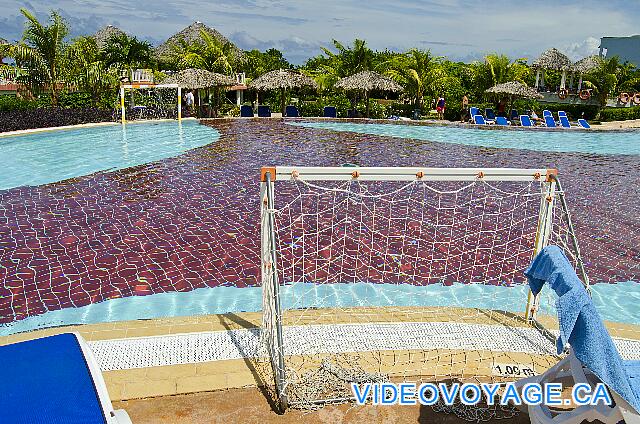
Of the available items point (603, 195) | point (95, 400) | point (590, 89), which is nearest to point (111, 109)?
point (603, 195)

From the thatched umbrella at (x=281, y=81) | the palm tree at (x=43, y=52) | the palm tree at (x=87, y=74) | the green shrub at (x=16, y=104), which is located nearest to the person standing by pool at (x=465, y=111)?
the thatched umbrella at (x=281, y=81)

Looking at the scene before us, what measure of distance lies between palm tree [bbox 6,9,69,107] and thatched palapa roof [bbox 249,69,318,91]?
9141mm

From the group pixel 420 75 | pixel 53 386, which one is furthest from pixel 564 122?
pixel 53 386

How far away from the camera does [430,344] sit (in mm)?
5043

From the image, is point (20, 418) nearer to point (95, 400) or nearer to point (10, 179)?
point (95, 400)

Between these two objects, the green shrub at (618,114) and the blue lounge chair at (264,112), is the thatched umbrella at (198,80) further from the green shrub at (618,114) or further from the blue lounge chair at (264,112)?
the green shrub at (618,114)

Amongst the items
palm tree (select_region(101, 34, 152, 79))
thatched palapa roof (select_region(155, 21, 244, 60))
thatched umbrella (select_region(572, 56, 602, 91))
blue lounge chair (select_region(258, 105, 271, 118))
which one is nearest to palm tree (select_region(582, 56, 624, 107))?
A: thatched umbrella (select_region(572, 56, 602, 91))

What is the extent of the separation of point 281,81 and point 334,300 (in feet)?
72.1

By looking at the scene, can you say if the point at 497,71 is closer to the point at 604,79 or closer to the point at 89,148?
the point at 604,79

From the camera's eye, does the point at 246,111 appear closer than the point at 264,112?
Yes

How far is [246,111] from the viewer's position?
27766 mm

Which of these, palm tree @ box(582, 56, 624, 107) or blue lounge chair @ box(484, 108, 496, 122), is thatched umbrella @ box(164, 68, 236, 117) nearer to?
blue lounge chair @ box(484, 108, 496, 122)

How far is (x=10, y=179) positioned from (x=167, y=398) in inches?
443

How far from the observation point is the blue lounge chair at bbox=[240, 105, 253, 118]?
2770 cm
